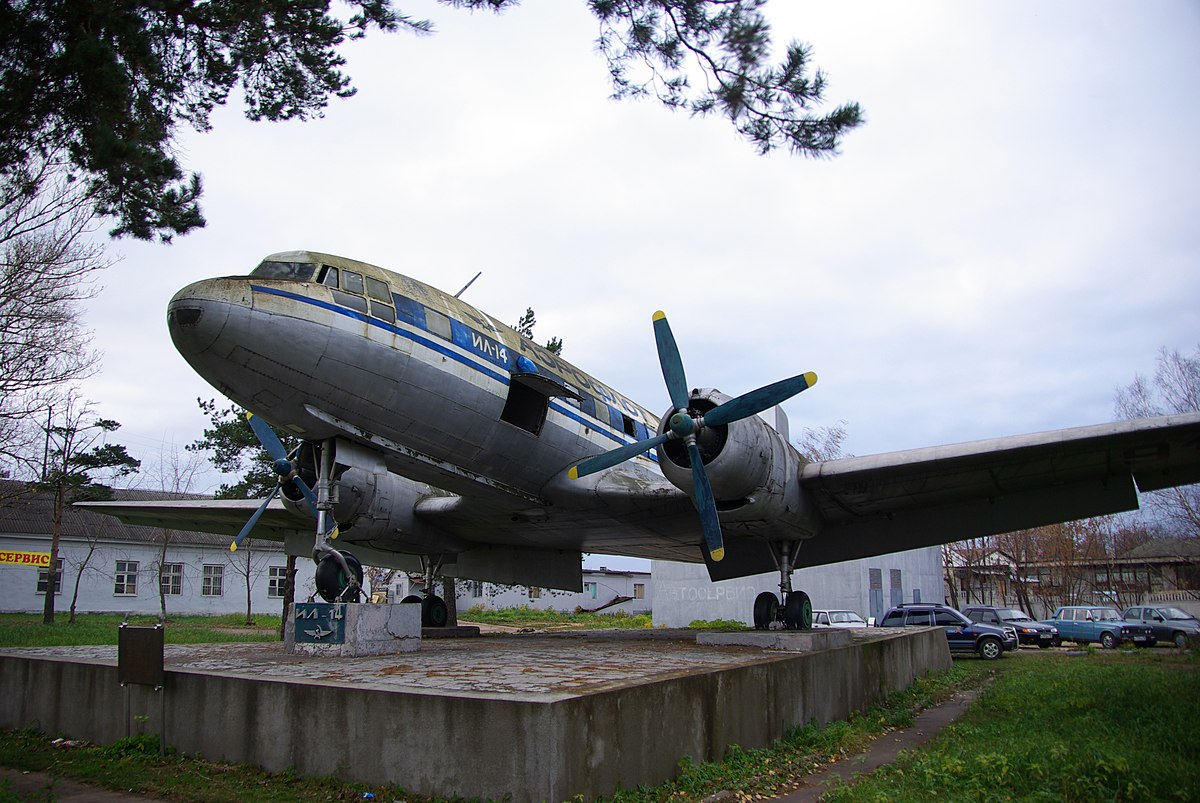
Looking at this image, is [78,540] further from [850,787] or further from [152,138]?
[850,787]

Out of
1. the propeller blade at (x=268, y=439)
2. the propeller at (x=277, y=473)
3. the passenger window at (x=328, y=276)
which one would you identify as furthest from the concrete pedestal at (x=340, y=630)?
the passenger window at (x=328, y=276)

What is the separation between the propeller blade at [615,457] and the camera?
433 inches

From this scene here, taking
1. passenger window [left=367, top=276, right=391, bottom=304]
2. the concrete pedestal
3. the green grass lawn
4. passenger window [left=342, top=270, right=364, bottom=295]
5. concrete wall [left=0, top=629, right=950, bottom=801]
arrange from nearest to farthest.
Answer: concrete wall [left=0, top=629, right=950, bottom=801], the green grass lawn, the concrete pedestal, passenger window [left=342, top=270, right=364, bottom=295], passenger window [left=367, top=276, right=391, bottom=304]

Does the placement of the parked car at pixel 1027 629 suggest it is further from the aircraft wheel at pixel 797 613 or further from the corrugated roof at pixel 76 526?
the corrugated roof at pixel 76 526

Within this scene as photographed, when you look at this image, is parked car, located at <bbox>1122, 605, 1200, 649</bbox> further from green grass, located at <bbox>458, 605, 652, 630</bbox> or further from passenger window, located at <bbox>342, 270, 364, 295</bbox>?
passenger window, located at <bbox>342, 270, 364, 295</bbox>

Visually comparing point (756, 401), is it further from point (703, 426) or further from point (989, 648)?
point (989, 648)

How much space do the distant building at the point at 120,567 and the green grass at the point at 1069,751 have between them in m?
34.5

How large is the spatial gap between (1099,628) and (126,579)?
4381 centimetres

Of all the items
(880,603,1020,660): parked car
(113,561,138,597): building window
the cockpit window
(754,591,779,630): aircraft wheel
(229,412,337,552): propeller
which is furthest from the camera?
(113,561,138,597): building window

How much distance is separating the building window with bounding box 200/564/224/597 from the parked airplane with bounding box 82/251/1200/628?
1156 inches

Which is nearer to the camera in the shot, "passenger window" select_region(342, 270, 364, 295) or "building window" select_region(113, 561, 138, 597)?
"passenger window" select_region(342, 270, 364, 295)

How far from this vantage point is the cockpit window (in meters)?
10.2

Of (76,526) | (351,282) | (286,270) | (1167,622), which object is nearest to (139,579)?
(76,526)

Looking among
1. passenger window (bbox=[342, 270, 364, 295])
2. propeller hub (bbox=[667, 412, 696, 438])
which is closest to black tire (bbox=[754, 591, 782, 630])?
propeller hub (bbox=[667, 412, 696, 438])
